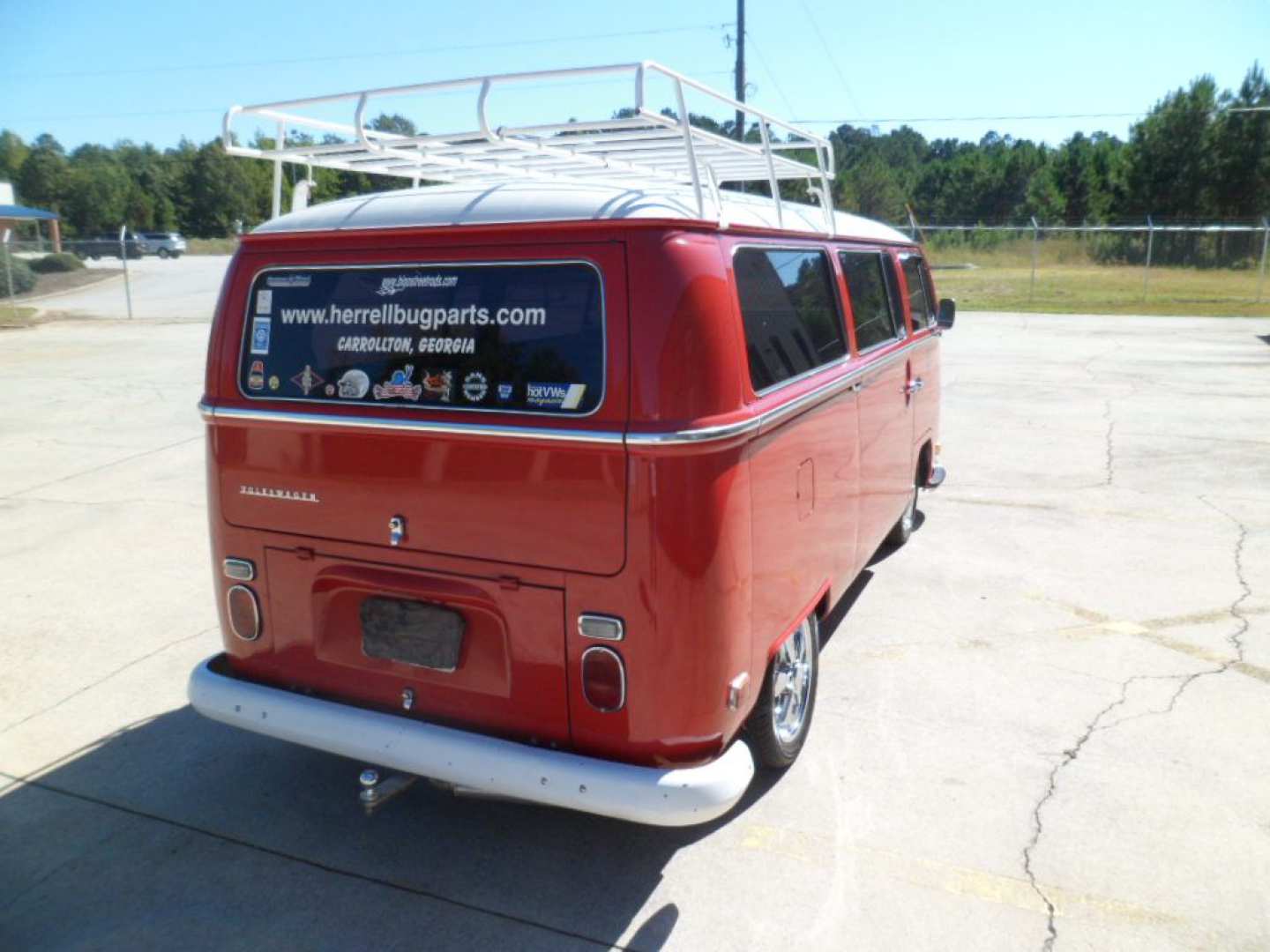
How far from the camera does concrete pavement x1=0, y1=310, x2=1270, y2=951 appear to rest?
10.2 ft

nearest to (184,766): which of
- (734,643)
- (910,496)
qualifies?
(734,643)

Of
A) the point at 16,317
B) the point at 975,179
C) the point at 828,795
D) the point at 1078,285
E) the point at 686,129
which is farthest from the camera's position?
the point at 975,179

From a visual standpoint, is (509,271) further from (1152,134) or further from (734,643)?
(1152,134)

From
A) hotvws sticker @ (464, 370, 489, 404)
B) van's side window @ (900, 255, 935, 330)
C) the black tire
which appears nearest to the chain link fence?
van's side window @ (900, 255, 935, 330)

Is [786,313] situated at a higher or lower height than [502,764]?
higher

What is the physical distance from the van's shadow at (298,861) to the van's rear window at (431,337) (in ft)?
5.18

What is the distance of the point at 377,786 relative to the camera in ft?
10.5

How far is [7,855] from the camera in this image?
3.44 m

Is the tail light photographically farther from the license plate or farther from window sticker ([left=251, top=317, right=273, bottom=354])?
window sticker ([left=251, top=317, right=273, bottom=354])

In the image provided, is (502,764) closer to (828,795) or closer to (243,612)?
(243,612)

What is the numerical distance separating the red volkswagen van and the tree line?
3015 centimetres

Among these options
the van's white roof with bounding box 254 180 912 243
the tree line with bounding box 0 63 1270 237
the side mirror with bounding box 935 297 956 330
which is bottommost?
the side mirror with bounding box 935 297 956 330

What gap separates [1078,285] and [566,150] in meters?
32.6

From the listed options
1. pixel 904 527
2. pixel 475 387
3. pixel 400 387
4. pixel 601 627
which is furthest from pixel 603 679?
pixel 904 527
